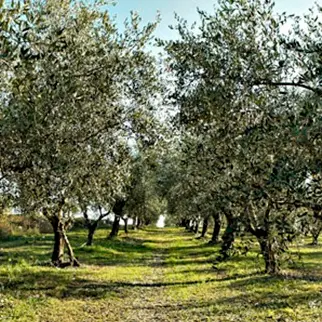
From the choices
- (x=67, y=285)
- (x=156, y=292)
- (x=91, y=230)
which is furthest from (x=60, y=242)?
(x=91, y=230)

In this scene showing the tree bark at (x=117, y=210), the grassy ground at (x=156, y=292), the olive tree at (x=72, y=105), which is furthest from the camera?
the tree bark at (x=117, y=210)

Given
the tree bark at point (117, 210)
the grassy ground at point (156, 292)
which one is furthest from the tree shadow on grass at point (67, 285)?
the tree bark at point (117, 210)

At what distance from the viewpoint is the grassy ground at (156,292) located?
17.7 meters

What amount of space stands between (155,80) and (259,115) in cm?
514

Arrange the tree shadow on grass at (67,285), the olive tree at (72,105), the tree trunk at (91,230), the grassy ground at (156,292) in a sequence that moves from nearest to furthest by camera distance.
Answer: the olive tree at (72,105) < the grassy ground at (156,292) < the tree shadow on grass at (67,285) < the tree trunk at (91,230)

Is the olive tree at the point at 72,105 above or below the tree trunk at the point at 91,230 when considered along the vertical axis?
above

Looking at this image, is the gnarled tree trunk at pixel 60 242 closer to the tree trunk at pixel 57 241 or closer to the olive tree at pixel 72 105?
the tree trunk at pixel 57 241

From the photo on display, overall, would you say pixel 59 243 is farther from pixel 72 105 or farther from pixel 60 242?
pixel 72 105

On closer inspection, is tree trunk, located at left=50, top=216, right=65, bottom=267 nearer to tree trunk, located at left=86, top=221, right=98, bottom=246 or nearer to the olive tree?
tree trunk, located at left=86, top=221, right=98, bottom=246

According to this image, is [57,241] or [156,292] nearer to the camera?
[156,292]

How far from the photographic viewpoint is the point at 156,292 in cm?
2273

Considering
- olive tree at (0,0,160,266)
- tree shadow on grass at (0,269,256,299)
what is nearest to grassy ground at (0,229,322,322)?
tree shadow on grass at (0,269,256,299)

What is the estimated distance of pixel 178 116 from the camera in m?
13.9

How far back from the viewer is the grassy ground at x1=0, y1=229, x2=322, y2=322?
58.0 ft
